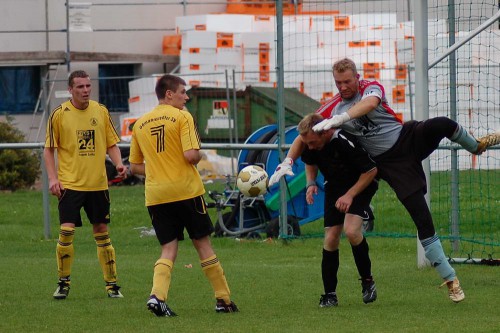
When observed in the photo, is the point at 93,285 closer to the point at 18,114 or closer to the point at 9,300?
the point at 9,300

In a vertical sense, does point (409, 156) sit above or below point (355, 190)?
above

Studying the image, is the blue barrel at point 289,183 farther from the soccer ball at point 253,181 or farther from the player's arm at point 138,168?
the player's arm at point 138,168

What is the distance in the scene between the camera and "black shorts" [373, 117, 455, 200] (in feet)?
31.2

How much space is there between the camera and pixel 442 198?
1461 cm

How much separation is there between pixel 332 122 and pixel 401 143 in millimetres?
819

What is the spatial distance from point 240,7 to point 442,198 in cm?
1743

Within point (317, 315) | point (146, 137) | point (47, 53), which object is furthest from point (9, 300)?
point (47, 53)

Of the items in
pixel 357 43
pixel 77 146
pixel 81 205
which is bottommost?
pixel 81 205

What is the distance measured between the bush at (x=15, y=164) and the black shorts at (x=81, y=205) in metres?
12.9

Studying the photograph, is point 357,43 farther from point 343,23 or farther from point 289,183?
point 289,183

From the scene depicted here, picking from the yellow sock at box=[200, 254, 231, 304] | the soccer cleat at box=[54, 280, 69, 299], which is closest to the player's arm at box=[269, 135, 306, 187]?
the yellow sock at box=[200, 254, 231, 304]

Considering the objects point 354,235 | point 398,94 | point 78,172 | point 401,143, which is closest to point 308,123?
point 401,143

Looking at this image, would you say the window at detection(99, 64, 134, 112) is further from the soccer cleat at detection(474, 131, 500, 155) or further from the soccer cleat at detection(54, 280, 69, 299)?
the soccer cleat at detection(474, 131, 500, 155)

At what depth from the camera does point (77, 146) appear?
36.0 ft
